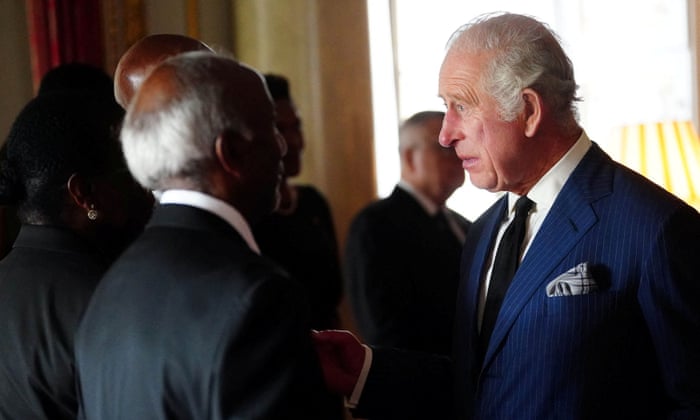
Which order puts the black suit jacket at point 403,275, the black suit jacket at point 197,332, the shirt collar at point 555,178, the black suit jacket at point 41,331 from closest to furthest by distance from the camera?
1. the black suit jacket at point 197,332
2. the black suit jacket at point 41,331
3. the shirt collar at point 555,178
4. the black suit jacket at point 403,275

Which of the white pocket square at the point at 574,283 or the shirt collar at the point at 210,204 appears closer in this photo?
the shirt collar at the point at 210,204

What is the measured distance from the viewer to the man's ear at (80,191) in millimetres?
2131

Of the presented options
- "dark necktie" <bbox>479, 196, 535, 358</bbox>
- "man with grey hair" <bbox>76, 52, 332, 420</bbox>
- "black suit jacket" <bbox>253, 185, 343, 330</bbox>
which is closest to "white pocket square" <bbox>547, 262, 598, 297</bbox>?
"dark necktie" <bbox>479, 196, 535, 358</bbox>

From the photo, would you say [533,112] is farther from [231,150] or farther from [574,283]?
[231,150]

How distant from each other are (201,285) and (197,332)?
75mm

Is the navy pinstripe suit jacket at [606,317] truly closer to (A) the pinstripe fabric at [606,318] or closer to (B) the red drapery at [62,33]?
(A) the pinstripe fabric at [606,318]

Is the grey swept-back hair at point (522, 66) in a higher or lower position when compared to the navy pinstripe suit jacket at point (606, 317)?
higher

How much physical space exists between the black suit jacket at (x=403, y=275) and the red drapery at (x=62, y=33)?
5.86 ft

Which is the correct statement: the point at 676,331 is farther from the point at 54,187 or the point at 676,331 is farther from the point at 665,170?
the point at 665,170

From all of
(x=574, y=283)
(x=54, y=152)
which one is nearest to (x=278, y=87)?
(x=54, y=152)

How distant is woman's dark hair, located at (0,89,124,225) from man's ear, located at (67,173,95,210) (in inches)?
0.5

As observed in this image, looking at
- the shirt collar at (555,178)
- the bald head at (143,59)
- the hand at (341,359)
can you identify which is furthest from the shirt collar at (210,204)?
the shirt collar at (555,178)

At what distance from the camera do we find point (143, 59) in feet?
7.25

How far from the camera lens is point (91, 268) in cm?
209
